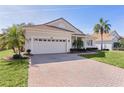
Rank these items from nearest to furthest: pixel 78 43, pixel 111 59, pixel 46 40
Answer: pixel 111 59 < pixel 46 40 < pixel 78 43

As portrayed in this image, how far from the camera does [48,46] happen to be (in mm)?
22047

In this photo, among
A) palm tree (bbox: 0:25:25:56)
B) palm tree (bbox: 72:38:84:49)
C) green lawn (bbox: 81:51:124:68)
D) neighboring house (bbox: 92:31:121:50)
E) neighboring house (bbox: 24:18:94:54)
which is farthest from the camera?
neighboring house (bbox: 92:31:121:50)

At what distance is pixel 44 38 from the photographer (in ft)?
71.4

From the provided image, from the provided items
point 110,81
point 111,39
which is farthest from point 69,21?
point 110,81

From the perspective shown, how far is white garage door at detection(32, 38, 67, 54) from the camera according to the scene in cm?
2092

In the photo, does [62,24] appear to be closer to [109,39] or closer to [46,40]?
[46,40]

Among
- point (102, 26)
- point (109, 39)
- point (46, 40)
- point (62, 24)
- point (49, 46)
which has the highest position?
point (102, 26)

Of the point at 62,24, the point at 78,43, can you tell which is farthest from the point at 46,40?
the point at 62,24

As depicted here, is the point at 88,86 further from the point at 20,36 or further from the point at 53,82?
the point at 20,36

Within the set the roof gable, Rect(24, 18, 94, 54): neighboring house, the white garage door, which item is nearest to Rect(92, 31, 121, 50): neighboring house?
the roof gable

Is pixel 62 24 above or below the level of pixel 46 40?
above

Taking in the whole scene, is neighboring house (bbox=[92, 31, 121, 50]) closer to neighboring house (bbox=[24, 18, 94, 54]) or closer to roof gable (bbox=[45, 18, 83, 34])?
roof gable (bbox=[45, 18, 83, 34])

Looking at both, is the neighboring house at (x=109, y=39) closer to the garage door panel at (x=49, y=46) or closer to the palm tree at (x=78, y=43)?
the palm tree at (x=78, y=43)
